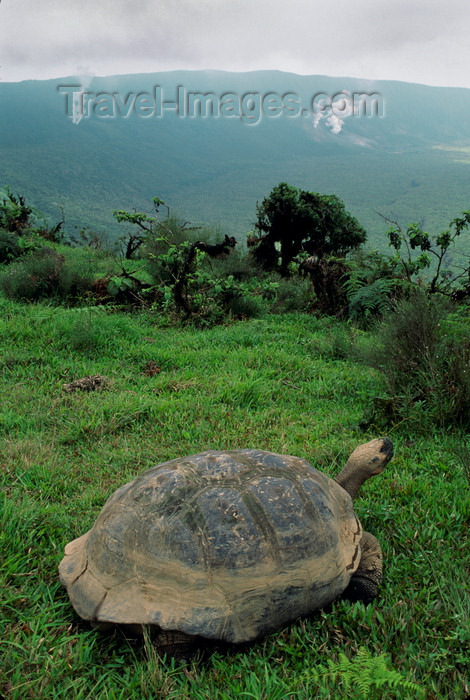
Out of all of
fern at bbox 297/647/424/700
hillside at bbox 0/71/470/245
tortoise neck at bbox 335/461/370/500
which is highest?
hillside at bbox 0/71/470/245

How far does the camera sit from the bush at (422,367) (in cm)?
452

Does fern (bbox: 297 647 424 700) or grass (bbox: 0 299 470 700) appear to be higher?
fern (bbox: 297 647 424 700)

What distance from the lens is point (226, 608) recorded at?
2.23 metres

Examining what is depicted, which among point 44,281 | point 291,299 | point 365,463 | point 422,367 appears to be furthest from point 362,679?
point 44,281

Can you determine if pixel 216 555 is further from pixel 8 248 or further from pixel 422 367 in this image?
pixel 8 248

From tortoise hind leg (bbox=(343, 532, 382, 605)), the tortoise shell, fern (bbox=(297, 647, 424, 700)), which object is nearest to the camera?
fern (bbox=(297, 647, 424, 700))

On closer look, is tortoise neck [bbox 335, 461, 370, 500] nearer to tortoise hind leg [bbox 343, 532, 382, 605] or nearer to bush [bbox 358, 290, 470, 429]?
tortoise hind leg [bbox 343, 532, 382, 605]

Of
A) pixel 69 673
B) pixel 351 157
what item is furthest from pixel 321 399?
pixel 351 157

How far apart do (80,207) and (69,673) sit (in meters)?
52.7

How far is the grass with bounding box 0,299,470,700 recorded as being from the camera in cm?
210

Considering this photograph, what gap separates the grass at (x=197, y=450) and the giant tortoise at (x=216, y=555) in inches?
6.1

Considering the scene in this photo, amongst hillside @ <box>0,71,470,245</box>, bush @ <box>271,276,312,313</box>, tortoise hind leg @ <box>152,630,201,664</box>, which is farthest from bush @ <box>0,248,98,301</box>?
hillside @ <box>0,71,470,245</box>

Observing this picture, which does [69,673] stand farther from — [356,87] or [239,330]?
[356,87]

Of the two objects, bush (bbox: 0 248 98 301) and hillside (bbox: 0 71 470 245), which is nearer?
bush (bbox: 0 248 98 301)
